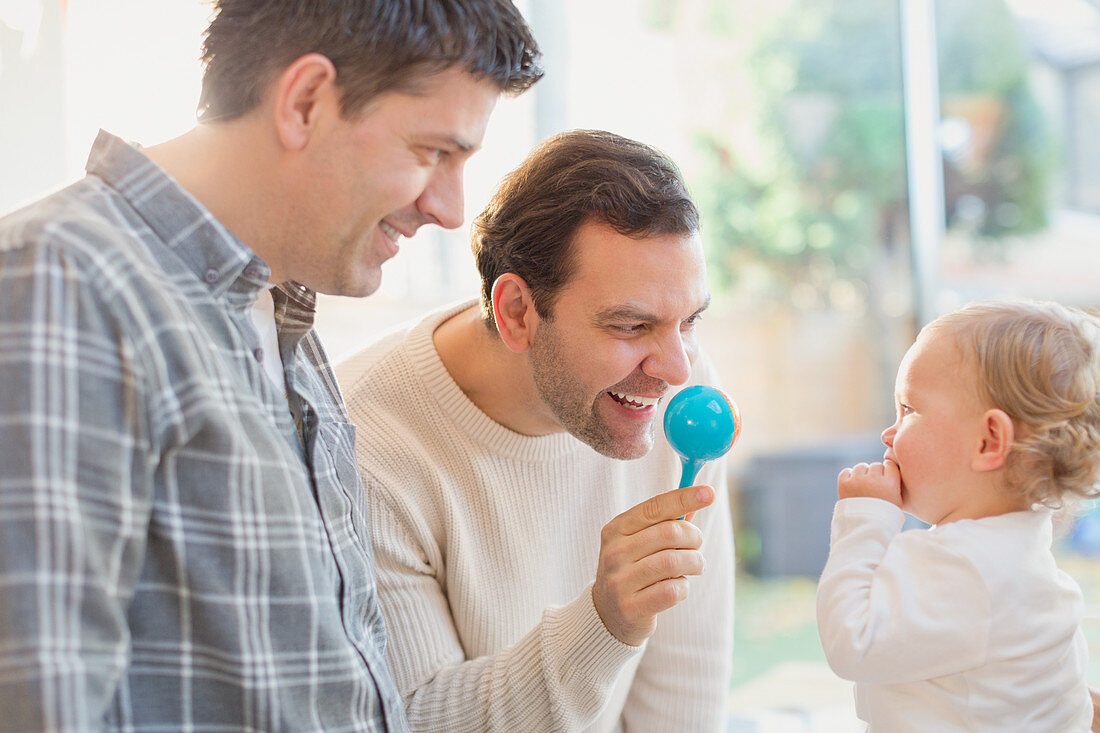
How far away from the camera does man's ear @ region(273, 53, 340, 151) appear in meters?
1.01

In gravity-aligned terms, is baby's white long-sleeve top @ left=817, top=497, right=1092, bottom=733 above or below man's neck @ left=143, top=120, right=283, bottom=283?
below

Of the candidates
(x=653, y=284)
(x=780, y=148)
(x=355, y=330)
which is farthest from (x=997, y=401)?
(x=780, y=148)

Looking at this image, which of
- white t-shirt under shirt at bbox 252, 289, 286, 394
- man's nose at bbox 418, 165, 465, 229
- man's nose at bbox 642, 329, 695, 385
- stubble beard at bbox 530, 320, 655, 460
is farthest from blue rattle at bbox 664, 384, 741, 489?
white t-shirt under shirt at bbox 252, 289, 286, 394

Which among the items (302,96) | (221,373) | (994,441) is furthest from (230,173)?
(994,441)

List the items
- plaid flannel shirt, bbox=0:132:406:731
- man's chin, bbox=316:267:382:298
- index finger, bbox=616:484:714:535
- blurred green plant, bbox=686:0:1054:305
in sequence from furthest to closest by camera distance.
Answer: blurred green plant, bbox=686:0:1054:305 < index finger, bbox=616:484:714:535 < man's chin, bbox=316:267:382:298 < plaid flannel shirt, bbox=0:132:406:731

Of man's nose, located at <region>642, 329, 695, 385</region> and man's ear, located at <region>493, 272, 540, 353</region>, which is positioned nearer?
man's nose, located at <region>642, 329, 695, 385</region>

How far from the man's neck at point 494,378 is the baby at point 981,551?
0.54 metres

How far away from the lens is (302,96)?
1020 mm

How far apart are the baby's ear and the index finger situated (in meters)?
0.32

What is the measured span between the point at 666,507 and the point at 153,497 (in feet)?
2.11

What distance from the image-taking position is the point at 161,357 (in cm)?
86

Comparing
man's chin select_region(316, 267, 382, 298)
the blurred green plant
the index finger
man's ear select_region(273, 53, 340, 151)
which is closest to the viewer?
man's ear select_region(273, 53, 340, 151)

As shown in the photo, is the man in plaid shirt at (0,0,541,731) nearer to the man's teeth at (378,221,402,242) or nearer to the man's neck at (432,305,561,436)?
the man's teeth at (378,221,402,242)

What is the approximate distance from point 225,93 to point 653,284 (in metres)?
0.62
